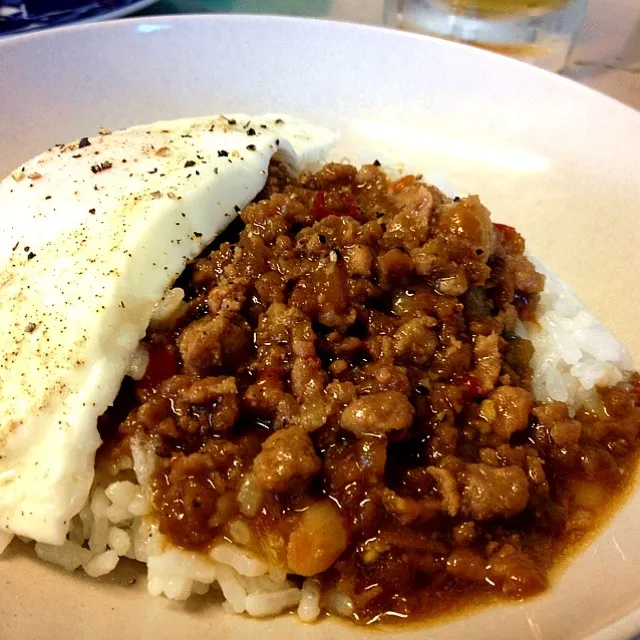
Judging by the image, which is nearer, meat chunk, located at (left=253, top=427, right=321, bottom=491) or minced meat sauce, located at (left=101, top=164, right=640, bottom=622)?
meat chunk, located at (left=253, top=427, right=321, bottom=491)

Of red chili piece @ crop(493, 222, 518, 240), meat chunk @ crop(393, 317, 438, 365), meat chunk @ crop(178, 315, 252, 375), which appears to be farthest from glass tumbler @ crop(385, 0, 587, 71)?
meat chunk @ crop(178, 315, 252, 375)

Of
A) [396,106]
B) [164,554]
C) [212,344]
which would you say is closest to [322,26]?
[396,106]

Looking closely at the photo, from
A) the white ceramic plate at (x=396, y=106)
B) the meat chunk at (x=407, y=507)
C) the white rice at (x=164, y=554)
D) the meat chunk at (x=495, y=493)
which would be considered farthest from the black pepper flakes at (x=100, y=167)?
the meat chunk at (x=495, y=493)

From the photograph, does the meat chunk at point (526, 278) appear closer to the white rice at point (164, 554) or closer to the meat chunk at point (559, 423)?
the meat chunk at point (559, 423)

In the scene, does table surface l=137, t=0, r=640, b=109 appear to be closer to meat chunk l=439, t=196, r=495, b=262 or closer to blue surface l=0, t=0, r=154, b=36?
blue surface l=0, t=0, r=154, b=36

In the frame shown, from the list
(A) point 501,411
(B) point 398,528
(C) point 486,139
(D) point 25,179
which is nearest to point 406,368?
(A) point 501,411

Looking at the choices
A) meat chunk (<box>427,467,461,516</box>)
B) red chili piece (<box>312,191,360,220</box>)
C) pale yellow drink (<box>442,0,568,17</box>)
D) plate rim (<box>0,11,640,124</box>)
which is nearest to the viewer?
meat chunk (<box>427,467,461,516</box>)
